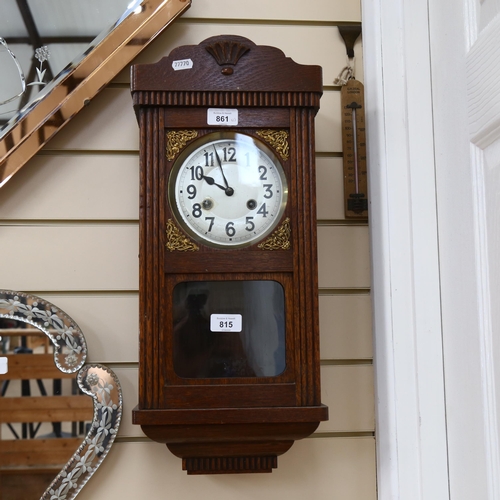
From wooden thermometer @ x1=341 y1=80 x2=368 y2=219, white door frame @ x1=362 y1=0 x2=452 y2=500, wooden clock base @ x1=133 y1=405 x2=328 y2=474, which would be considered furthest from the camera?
wooden thermometer @ x1=341 y1=80 x2=368 y2=219

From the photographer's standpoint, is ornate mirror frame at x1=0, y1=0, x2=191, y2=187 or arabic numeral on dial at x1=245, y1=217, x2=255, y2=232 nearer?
arabic numeral on dial at x1=245, y1=217, x2=255, y2=232

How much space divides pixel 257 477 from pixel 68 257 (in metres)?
0.55

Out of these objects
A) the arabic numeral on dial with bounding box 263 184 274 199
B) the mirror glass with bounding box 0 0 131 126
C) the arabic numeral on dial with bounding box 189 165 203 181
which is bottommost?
the arabic numeral on dial with bounding box 263 184 274 199

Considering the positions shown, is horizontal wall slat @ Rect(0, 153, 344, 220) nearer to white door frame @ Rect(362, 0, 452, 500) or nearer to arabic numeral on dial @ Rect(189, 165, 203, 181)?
arabic numeral on dial @ Rect(189, 165, 203, 181)

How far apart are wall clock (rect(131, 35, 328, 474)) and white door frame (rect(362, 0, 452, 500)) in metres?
0.19

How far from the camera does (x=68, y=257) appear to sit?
3.62 ft

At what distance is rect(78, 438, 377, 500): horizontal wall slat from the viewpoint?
107 centimetres

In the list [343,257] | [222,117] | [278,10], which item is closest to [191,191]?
[222,117]

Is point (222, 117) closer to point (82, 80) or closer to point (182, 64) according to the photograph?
point (182, 64)

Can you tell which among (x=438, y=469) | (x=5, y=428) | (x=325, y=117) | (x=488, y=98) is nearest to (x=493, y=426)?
(x=438, y=469)

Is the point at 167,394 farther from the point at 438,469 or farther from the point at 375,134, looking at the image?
the point at 375,134

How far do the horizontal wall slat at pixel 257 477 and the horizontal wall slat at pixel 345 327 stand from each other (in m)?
0.17

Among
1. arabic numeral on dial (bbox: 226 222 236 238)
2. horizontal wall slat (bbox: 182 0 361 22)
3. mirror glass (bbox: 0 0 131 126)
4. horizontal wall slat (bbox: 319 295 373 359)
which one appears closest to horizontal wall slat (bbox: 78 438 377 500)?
horizontal wall slat (bbox: 319 295 373 359)

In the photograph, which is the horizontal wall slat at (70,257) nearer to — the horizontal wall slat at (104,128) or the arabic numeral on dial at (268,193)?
the horizontal wall slat at (104,128)
